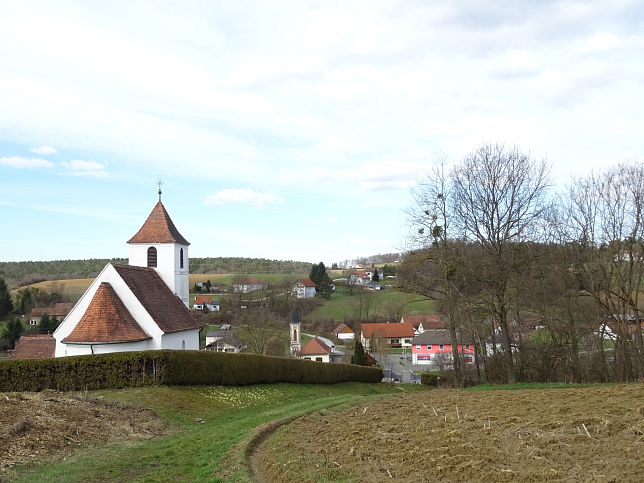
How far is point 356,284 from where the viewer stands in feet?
336

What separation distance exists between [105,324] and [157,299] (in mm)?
4703

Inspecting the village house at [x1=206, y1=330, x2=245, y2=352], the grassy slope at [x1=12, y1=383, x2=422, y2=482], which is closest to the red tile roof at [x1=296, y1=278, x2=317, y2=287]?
the village house at [x1=206, y1=330, x2=245, y2=352]

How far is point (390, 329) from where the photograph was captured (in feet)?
259

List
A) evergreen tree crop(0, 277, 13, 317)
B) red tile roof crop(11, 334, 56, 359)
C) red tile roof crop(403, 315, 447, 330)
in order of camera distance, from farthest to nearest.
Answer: red tile roof crop(403, 315, 447, 330)
evergreen tree crop(0, 277, 13, 317)
red tile roof crop(11, 334, 56, 359)

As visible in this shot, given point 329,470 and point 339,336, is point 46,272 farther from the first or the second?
point 329,470

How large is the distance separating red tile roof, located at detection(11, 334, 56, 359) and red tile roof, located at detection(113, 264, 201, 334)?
5.68 meters

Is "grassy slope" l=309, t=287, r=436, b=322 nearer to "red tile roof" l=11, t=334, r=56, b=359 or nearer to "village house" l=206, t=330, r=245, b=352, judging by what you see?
"village house" l=206, t=330, r=245, b=352

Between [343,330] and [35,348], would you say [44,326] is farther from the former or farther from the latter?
[343,330]

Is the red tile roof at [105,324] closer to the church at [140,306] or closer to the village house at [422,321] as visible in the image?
the church at [140,306]

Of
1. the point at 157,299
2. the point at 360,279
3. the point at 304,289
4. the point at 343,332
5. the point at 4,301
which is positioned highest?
the point at 360,279

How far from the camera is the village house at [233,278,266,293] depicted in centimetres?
8615

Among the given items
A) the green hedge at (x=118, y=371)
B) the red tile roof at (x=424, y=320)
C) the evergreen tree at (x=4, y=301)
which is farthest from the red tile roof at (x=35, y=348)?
the red tile roof at (x=424, y=320)

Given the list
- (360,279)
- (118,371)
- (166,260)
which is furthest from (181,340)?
(360,279)

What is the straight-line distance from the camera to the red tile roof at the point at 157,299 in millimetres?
26856
